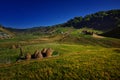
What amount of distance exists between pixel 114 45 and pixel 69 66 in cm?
7627

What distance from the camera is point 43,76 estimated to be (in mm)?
Result: 39031

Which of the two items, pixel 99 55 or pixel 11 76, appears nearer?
pixel 11 76

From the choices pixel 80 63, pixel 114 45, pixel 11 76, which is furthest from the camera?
pixel 114 45

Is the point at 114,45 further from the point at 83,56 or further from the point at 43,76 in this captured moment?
the point at 43,76

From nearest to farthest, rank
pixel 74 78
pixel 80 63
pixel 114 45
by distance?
pixel 74 78
pixel 80 63
pixel 114 45

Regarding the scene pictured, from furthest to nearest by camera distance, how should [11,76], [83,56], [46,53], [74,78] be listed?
[46,53] → [83,56] → [11,76] → [74,78]

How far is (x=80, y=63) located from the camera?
4322 cm

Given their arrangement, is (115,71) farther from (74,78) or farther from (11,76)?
(11,76)

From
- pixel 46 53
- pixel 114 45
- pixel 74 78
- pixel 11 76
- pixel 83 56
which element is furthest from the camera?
pixel 114 45

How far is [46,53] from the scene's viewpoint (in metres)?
66.4

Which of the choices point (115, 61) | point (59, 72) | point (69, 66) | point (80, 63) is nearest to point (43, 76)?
point (59, 72)

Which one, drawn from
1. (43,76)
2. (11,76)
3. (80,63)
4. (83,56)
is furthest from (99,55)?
(11,76)

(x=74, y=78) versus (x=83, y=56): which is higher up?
(x=83, y=56)

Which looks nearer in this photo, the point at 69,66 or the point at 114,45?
the point at 69,66
